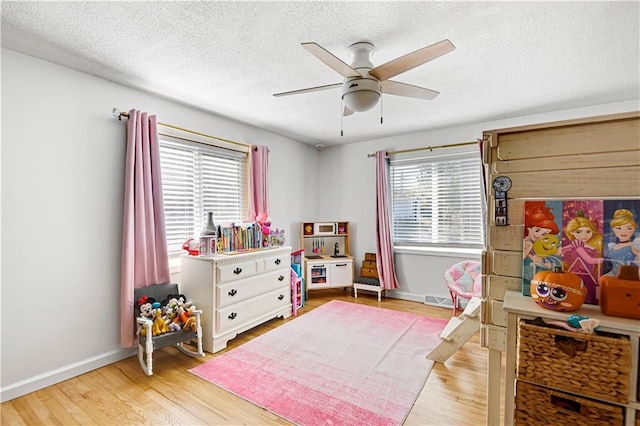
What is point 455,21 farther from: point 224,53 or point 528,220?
point 224,53

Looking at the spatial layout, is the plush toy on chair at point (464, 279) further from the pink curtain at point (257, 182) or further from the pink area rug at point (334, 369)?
the pink curtain at point (257, 182)

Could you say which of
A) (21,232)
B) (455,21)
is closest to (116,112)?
(21,232)

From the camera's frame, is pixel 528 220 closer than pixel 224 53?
Yes

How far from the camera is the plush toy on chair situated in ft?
11.1

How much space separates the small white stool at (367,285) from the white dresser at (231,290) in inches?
56.2

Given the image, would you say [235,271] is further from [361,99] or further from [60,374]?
[361,99]

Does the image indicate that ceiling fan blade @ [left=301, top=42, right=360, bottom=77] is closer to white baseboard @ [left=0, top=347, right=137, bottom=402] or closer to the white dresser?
the white dresser

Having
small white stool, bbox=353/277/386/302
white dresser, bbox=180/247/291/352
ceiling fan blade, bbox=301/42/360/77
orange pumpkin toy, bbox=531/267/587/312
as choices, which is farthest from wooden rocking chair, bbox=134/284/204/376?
orange pumpkin toy, bbox=531/267/587/312

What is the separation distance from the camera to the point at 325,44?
1.96m

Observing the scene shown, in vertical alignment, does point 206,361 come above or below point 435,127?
below

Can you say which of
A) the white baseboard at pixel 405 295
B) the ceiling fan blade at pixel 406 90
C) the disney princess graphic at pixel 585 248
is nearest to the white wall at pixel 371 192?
the white baseboard at pixel 405 295

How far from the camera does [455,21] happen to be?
5.68 feet

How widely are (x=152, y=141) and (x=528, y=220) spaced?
3.02 metres

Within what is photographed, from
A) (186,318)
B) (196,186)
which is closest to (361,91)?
(196,186)
